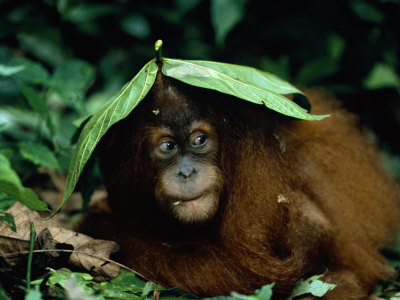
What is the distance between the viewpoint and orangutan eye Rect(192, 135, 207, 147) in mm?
2469

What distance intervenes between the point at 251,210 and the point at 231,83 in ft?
2.23

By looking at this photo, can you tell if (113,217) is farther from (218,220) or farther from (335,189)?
(335,189)

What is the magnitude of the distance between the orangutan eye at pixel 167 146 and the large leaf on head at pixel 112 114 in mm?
412

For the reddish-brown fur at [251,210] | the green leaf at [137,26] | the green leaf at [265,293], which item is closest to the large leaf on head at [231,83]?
the reddish-brown fur at [251,210]

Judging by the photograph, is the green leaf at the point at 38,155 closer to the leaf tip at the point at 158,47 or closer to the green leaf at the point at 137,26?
the leaf tip at the point at 158,47

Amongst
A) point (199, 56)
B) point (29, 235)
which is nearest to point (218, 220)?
point (29, 235)

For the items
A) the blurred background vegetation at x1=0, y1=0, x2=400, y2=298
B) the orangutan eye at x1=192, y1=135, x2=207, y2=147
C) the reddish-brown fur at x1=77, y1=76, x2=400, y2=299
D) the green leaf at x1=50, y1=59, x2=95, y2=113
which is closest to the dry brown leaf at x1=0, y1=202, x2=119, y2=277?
the reddish-brown fur at x1=77, y1=76, x2=400, y2=299

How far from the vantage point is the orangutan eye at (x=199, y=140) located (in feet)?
8.10

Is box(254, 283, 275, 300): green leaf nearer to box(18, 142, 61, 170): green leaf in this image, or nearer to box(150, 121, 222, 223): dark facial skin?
box(150, 121, 222, 223): dark facial skin

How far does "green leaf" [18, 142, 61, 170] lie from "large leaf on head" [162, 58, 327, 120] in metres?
1.07

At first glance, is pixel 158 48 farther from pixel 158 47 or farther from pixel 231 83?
pixel 231 83

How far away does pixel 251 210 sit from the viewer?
2.37 metres

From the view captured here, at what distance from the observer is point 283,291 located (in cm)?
227

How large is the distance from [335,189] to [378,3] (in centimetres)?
184
